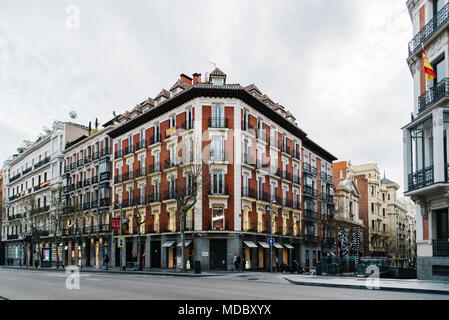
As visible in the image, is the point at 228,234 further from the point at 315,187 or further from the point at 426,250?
the point at 315,187

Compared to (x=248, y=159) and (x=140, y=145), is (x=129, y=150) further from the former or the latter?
(x=248, y=159)

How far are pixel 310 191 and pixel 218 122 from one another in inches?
877

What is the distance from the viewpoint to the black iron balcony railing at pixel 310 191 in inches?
2255

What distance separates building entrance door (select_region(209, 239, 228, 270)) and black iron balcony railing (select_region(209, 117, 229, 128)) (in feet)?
35.0

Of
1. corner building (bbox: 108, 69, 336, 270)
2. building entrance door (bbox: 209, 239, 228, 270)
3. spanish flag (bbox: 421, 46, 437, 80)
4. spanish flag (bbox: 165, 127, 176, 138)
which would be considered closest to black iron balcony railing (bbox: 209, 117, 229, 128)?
corner building (bbox: 108, 69, 336, 270)

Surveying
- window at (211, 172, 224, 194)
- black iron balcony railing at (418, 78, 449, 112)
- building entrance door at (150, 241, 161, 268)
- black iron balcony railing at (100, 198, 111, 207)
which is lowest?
building entrance door at (150, 241, 161, 268)

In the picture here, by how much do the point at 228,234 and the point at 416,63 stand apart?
848 inches

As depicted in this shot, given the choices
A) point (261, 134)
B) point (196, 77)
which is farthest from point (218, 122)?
point (196, 77)

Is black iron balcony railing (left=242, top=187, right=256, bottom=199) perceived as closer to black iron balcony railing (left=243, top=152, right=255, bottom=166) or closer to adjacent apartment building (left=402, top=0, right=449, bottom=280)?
black iron balcony railing (left=243, top=152, right=255, bottom=166)

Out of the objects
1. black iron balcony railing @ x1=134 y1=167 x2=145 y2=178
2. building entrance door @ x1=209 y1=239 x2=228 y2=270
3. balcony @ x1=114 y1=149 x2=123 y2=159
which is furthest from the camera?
balcony @ x1=114 y1=149 x2=123 y2=159

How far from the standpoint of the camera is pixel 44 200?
2766 inches

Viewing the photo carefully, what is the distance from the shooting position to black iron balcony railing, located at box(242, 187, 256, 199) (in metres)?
41.5

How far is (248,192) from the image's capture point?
42031 mm
